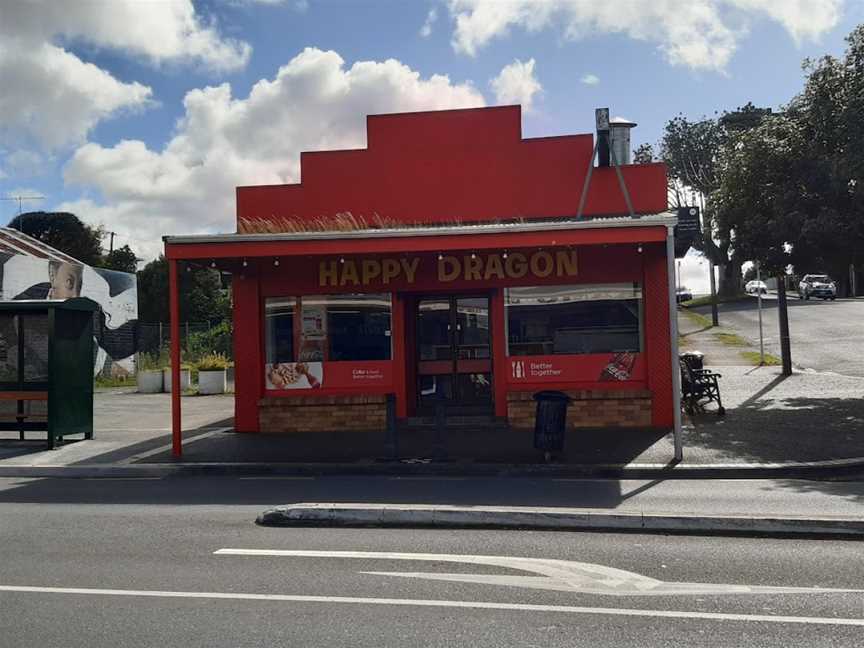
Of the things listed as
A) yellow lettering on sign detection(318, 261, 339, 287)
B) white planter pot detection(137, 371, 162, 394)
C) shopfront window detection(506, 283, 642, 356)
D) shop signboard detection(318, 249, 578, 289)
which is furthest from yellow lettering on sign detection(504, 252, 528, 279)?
white planter pot detection(137, 371, 162, 394)

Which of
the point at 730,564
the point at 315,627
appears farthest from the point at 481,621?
the point at 730,564

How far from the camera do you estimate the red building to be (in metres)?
14.4

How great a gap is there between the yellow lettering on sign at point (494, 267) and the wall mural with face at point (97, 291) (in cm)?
1739

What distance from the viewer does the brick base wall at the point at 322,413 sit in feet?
48.7

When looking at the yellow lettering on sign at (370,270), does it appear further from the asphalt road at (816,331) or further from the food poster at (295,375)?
the asphalt road at (816,331)

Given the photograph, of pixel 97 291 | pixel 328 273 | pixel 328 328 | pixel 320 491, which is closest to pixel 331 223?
pixel 328 273

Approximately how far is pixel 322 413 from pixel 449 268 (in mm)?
3555

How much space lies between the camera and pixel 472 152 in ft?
51.9

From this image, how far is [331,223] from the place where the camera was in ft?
50.6

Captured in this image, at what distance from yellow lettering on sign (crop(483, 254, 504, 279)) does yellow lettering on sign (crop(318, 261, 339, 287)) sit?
281 cm

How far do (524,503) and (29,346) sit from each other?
10.7 meters

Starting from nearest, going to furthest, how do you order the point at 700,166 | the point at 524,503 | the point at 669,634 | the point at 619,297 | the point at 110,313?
the point at 669,634
the point at 524,503
the point at 619,297
the point at 110,313
the point at 700,166

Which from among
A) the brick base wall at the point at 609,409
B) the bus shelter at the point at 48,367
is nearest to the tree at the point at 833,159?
the brick base wall at the point at 609,409

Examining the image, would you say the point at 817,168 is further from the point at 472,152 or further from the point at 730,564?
the point at 730,564
